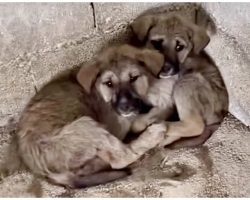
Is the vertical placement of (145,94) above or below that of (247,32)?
below

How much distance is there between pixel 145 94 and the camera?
3479 mm

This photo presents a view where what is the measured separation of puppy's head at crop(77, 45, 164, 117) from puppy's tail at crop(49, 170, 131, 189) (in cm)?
28

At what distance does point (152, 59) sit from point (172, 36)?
167 millimetres

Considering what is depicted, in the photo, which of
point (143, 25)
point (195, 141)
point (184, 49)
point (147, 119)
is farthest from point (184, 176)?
point (143, 25)

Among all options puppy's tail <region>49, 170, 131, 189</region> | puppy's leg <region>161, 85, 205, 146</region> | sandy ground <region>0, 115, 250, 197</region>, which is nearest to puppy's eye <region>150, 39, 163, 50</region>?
puppy's leg <region>161, 85, 205, 146</region>

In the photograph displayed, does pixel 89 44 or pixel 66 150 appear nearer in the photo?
pixel 66 150

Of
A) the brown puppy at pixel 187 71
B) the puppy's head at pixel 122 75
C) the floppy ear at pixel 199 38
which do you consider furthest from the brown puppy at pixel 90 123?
the floppy ear at pixel 199 38

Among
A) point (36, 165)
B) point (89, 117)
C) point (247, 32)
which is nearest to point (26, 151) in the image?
point (36, 165)

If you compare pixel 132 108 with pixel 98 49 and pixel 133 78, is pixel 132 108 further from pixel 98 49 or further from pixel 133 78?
pixel 98 49

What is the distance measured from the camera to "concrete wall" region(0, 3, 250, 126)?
339cm

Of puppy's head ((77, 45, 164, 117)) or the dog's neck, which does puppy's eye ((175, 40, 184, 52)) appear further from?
the dog's neck

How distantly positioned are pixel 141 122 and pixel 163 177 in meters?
0.30

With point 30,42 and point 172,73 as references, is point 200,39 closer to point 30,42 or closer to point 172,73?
point 172,73

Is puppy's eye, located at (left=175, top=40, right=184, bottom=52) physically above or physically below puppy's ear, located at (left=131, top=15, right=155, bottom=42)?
below
